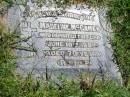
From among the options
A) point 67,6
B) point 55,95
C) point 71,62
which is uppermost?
point 67,6

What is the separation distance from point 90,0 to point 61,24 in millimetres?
498

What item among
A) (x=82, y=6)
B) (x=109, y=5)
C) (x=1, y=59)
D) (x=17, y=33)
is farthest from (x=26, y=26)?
(x=109, y=5)

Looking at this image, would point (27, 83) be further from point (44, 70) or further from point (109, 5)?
point (109, 5)

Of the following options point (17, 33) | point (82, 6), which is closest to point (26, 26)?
point (17, 33)

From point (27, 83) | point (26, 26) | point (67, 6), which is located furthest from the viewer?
point (67, 6)

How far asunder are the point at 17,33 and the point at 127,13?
1.21 metres

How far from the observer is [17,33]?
4.09m

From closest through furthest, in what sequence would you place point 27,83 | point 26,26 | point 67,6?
1. point 27,83
2. point 26,26
3. point 67,6

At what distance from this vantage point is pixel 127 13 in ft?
15.3

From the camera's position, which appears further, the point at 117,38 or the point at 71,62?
the point at 117,38

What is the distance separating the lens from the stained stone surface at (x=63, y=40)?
4.06 metres

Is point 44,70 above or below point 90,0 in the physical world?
below

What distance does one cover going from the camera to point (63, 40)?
13.9ft

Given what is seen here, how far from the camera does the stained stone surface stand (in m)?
4.06
